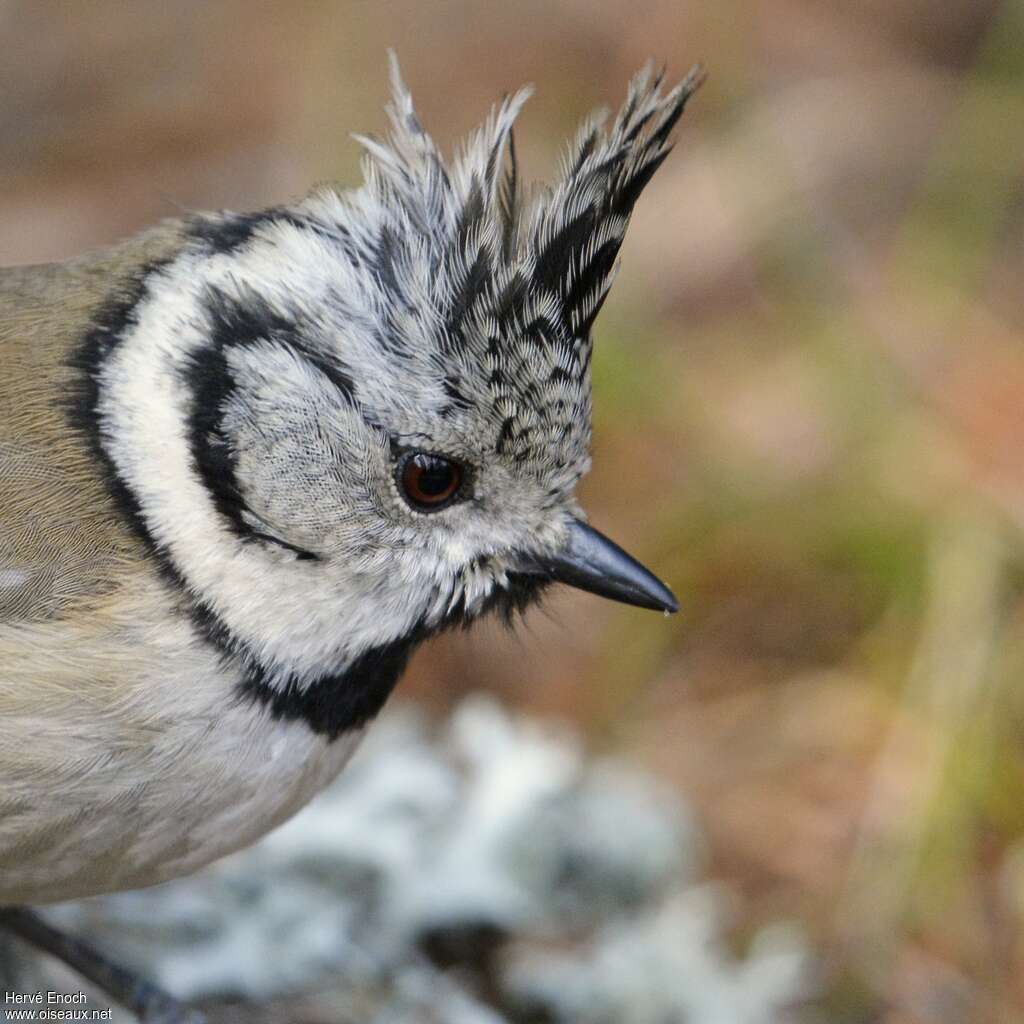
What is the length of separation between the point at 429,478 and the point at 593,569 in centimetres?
28

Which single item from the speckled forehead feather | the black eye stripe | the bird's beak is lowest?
the bird's beak

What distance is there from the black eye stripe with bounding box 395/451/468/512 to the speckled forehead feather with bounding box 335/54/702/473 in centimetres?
7

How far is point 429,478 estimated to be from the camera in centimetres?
200

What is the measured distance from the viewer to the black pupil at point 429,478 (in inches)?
78.5

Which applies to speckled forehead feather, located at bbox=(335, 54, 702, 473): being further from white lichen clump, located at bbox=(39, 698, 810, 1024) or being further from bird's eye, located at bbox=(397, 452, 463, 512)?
white lichen clump, located at bbox=(39, 698, 810, 1024)

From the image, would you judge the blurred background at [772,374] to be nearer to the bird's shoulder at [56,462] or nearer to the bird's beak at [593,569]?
the bird's beak at [593,569]

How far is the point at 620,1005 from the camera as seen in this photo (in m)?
2.54

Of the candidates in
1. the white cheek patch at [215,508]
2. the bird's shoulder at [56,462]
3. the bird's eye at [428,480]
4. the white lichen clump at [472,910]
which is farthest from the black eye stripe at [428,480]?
the white lichen clump at [472,910]

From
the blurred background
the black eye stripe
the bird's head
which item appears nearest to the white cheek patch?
the bird's head

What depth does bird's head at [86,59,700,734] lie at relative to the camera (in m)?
1.96

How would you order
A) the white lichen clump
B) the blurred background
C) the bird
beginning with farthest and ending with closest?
1. the blurred background
2. the white lichen clump
3. the bird

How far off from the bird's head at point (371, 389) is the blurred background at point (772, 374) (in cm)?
39

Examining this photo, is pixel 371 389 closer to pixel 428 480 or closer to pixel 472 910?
pixel 428 480

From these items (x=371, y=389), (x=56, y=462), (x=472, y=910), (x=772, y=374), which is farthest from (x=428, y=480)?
(x=772, y=374)
